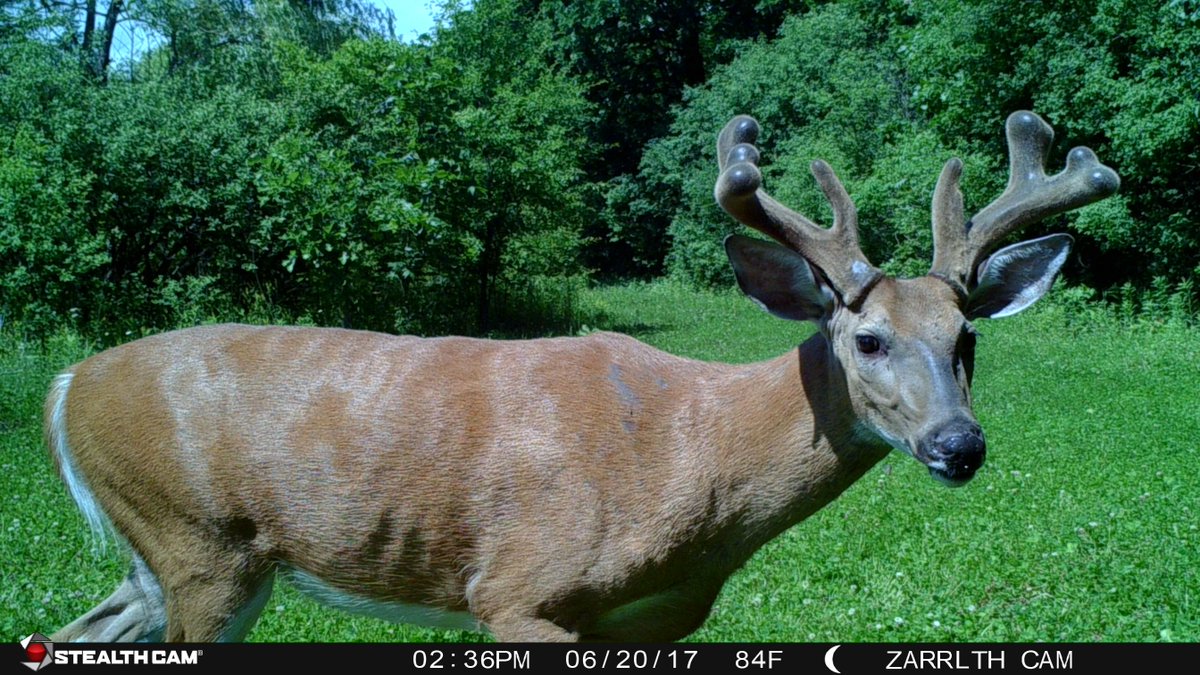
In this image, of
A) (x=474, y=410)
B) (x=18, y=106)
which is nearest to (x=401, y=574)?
(x=474, y=410)

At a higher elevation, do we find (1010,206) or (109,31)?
(109,31)

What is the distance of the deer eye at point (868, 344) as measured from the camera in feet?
10.8

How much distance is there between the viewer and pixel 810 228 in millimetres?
3516

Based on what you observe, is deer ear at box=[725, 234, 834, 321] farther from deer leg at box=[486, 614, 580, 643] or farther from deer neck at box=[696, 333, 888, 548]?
deer leg at box=[486, 614, 580, 643]

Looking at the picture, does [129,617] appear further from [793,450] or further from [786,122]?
[786,122]

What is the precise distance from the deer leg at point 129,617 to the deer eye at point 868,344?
2672 mm

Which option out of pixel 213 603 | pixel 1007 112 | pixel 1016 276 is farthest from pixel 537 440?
pixel 1007 112

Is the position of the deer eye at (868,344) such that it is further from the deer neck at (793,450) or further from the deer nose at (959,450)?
the deer nose at (959,450)

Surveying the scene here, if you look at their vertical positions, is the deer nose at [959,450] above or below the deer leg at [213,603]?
above

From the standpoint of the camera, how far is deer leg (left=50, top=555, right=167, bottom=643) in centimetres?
398
